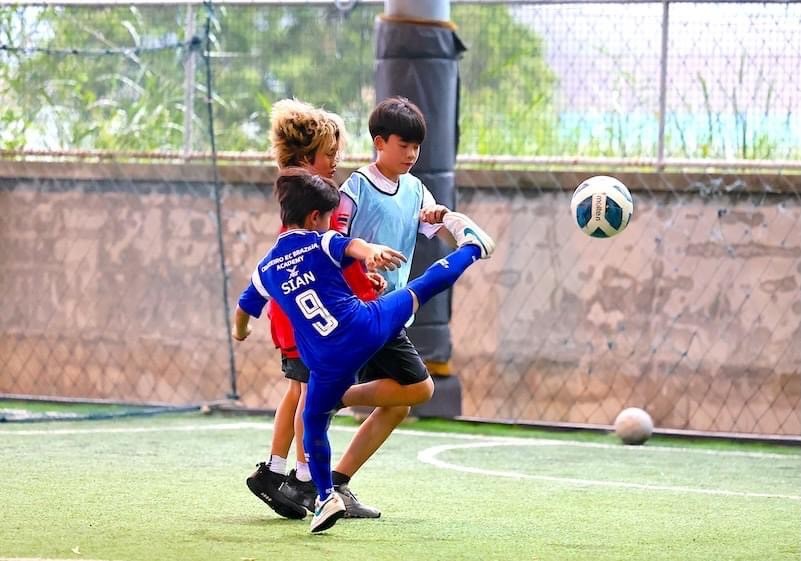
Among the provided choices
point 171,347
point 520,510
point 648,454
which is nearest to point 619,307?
point 648,454

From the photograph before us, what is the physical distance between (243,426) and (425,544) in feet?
14.1

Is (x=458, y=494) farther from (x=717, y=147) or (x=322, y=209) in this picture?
(x=717, y=147)

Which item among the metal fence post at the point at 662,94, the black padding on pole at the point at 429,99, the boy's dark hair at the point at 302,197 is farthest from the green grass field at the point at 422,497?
the metal fence post at the point at 662,94

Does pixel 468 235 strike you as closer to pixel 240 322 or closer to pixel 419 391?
pixel 419 391

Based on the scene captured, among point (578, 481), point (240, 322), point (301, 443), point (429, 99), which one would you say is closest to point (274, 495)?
point (301, 443)

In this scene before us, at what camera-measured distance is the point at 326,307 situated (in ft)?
17.6

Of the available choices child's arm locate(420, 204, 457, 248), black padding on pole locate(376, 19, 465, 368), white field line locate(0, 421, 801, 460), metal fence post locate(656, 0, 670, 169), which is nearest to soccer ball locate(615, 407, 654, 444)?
white field line locate(0, 421, 801, 460)

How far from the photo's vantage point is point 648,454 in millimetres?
8359

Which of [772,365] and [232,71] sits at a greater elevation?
[232,71]

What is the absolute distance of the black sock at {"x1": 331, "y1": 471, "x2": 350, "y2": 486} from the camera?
5969 millimetres

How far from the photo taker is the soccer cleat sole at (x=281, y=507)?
580 cm

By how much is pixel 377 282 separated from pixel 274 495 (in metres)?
0.89

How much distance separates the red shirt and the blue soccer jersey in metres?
0.14

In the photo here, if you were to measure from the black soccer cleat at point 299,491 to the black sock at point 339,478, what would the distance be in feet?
0.33
